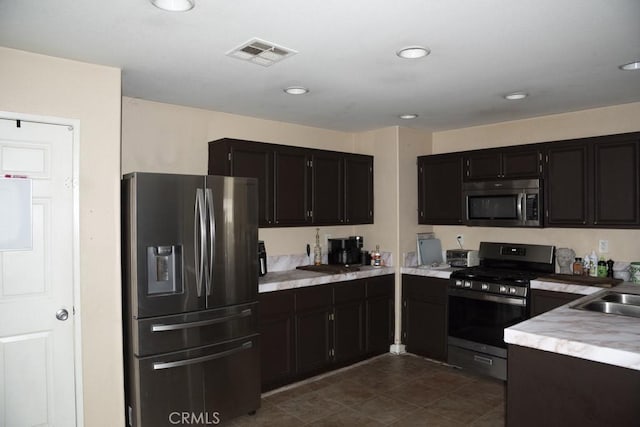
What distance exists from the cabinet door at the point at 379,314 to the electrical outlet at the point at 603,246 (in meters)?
1.95

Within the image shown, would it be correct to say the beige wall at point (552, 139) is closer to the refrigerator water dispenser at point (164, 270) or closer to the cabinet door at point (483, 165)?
the cabinet door at point (483, 165)

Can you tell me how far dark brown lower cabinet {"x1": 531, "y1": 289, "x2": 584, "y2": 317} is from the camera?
3.56 metres

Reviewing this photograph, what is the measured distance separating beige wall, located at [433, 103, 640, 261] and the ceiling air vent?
2.89 metres

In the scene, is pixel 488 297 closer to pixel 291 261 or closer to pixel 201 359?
pixel 291 261

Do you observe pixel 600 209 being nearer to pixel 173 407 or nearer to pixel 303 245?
pixel 303 245

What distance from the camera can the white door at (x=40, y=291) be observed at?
2525 millimetres

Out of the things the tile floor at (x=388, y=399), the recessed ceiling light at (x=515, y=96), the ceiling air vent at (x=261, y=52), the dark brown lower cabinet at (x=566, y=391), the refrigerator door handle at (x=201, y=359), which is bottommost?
the tile floor at (x=388, y=399)

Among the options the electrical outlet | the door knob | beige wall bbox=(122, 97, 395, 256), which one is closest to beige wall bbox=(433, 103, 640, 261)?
the electrical outlet

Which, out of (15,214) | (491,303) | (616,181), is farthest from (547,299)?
(15,214)

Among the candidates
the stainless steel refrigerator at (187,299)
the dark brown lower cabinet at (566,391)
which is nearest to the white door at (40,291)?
the stainless steel refrigerator at (187,299)

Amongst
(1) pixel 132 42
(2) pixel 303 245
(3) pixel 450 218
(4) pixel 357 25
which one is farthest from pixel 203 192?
(3) pixel 450 218

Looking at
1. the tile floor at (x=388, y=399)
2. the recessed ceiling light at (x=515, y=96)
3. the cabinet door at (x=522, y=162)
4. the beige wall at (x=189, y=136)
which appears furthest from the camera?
the cabinet door at (x=522, y=162)

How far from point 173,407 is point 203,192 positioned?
1.44m

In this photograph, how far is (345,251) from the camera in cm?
482
